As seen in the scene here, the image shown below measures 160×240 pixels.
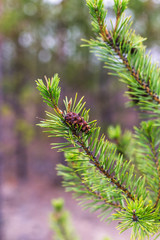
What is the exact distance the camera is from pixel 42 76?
8125mm

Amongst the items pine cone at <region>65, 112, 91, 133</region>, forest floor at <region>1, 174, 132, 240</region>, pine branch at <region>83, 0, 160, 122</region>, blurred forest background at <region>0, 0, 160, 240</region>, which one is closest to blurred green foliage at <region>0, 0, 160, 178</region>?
blurred forest background at <region>0, 0, 160, 240</region>

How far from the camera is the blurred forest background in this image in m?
6.20

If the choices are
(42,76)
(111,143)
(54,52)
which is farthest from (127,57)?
(42,76)

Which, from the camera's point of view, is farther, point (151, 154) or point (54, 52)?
point (54, 52)

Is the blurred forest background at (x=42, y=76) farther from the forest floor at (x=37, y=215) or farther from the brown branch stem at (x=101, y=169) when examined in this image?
the brown branch stem at (x=101, y=169)

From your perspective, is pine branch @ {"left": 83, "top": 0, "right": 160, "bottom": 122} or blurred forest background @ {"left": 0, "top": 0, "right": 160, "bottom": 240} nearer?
pine branch @ {"left": 83, "top": 0, "right": 160, "bottom": 122}

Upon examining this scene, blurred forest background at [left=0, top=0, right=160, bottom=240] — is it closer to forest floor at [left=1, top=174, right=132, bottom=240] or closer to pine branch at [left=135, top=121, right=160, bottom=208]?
forest floor at [left=1, top=174, right=132, bottom=240]

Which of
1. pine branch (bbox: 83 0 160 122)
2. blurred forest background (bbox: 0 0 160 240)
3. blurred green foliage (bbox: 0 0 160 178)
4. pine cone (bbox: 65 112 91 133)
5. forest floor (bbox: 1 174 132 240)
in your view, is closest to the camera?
pine cone (bbox: 65 112 91 133)

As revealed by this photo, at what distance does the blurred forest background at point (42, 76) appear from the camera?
6203 millimetres

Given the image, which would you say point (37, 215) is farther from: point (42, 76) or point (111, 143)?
point (111, 143)

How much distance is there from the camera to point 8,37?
7.76 meters

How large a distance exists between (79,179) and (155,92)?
40 centimetres

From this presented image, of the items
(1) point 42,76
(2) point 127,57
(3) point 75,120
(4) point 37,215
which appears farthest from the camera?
(1) point 42,76

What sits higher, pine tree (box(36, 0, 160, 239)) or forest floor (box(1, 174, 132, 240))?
pine tree (box(36, 0, 160, 239))
